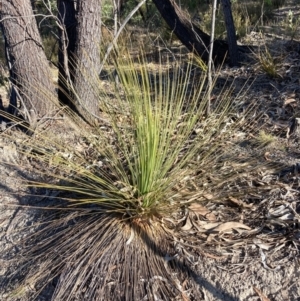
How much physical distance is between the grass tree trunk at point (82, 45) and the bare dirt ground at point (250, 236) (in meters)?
0.39

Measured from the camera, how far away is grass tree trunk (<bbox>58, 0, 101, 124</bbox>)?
405 cm

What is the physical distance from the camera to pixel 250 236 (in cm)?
283

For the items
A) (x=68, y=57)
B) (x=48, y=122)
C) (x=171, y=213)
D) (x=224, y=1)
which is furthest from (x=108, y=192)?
(x=224, y=1)

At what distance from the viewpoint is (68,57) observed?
428 centimetres

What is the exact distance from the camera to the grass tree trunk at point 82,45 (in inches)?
159

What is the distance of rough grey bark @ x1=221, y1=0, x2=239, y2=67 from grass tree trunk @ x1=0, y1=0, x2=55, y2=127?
2086 millimetres

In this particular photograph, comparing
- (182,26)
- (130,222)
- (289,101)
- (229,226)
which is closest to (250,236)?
(229,226)

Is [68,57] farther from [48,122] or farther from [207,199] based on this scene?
[207,199]

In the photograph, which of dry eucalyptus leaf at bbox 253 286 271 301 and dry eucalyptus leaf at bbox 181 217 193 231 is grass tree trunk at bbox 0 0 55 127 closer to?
dry eucalyptus leaf at bbox 181 217 193 231

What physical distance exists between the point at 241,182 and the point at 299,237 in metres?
0.61

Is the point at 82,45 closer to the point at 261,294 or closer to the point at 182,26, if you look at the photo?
the point at 182,26

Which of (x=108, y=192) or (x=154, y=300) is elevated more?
(x=108, y=192)

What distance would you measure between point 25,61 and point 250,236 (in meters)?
2.39

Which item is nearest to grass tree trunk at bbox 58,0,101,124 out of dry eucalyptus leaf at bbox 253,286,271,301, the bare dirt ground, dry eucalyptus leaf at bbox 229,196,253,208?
the bare dirt ground
